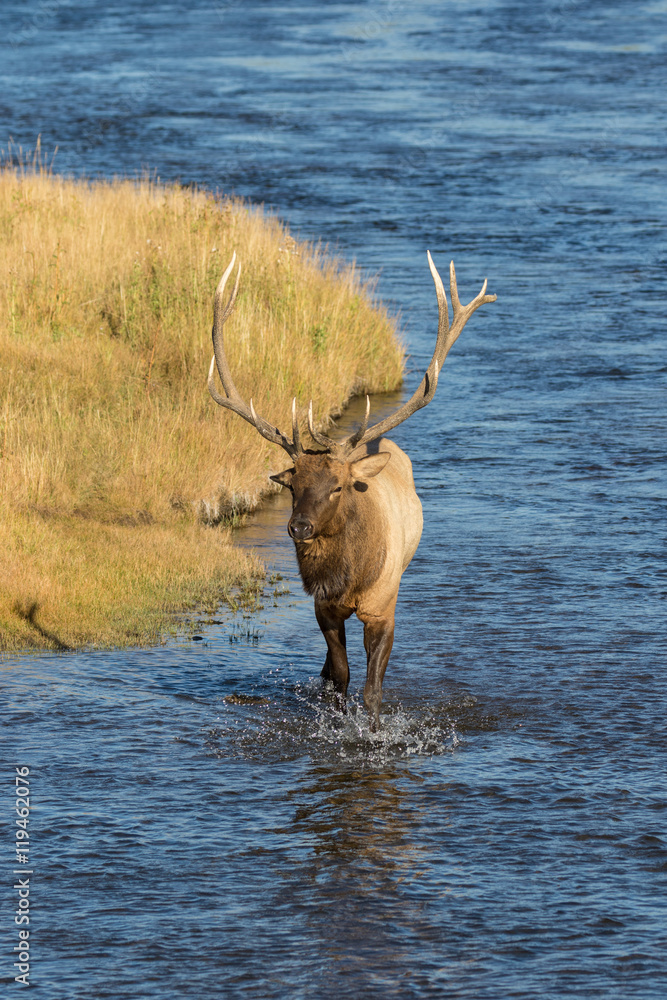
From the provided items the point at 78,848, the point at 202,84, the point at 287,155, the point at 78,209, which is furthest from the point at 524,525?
the point at 202,84

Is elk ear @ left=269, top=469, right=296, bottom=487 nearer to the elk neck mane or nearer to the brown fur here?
the brown fur

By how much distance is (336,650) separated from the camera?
9086mm

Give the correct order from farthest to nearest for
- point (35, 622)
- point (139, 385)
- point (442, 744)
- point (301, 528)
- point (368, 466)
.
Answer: point (139, 385) < point (35, 622) < point (442, 744) < point (368, 466) < point (301, 528)

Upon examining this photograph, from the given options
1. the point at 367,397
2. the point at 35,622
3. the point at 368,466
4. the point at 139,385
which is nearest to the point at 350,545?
the point at 368,466

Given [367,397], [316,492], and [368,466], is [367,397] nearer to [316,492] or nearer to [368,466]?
[368,466]

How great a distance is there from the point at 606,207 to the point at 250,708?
20.8 m

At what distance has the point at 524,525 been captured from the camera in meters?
13.1

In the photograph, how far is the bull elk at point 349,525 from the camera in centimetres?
815

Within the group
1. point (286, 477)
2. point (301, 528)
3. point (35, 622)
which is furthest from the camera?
point (35, 622)

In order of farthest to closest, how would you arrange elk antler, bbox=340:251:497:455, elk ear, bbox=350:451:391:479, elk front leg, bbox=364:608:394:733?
elk antler, bbox=340:251:497:455, elk front leg, bbox=364:608:394:733, elk ear, bbox=350:451:391:479

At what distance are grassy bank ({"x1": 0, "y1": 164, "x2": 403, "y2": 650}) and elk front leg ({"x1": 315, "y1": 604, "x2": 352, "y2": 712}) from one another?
1766mm

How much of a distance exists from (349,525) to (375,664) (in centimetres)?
89

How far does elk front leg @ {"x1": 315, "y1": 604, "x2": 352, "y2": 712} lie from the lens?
894 centimetres

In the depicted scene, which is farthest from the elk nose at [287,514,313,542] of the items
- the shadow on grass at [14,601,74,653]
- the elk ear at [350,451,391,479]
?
the shadow on grass at [14,601,74,653]
